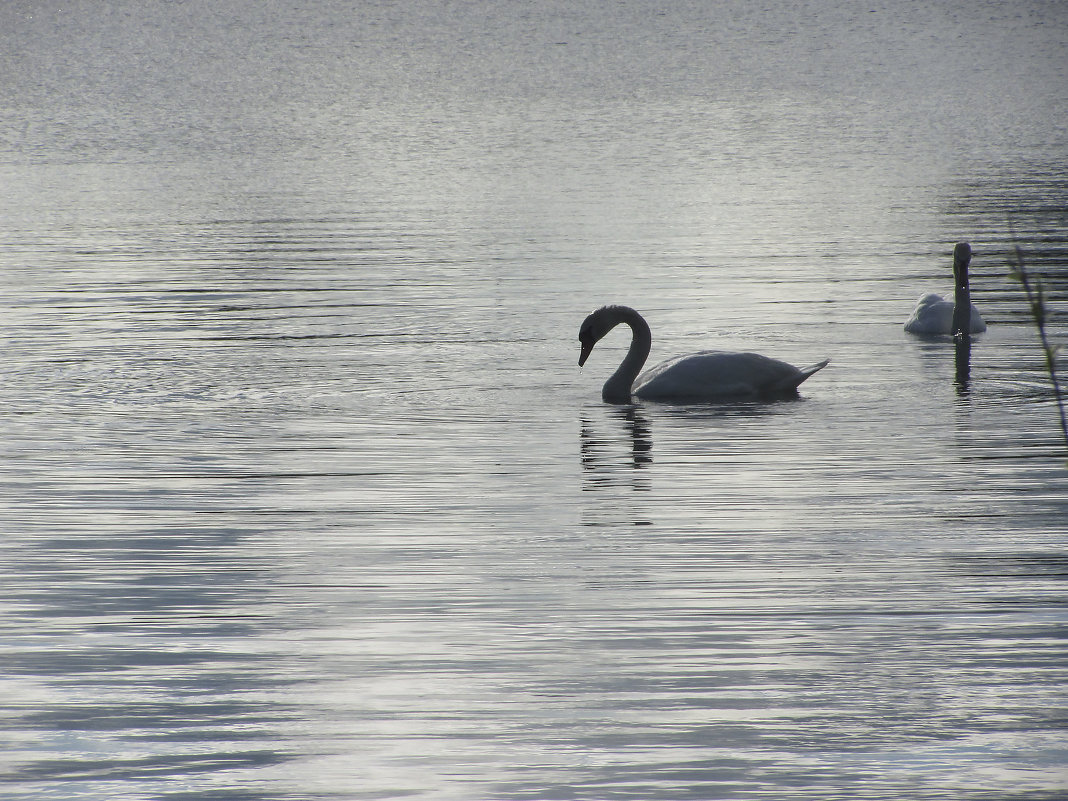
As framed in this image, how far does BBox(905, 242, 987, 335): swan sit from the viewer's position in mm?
16688

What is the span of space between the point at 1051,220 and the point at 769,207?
22.3ft

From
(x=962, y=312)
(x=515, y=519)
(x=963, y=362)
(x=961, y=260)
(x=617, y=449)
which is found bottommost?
(x=515, y=519)

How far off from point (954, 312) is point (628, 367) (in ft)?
14.4

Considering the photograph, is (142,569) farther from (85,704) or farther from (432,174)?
(432,174)

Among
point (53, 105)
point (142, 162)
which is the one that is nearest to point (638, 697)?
point (142, 162)

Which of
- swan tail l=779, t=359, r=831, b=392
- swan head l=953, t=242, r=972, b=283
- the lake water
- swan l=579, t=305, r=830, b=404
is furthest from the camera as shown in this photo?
swan head l=953, t=242, r=972, b=283

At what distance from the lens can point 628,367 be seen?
45.1ft

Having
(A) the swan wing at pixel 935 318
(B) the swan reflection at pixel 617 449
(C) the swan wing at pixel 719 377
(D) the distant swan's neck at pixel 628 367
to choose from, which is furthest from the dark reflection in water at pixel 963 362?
(B) the swan reflection at pixel 617 449

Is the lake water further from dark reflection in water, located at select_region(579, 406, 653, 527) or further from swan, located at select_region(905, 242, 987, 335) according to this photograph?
swan, located at select_region(905, 242, 987, 335)

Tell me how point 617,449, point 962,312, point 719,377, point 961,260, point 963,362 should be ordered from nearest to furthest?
point 617,449, point 719,377, point 963,362, point 962,312, point 961,260

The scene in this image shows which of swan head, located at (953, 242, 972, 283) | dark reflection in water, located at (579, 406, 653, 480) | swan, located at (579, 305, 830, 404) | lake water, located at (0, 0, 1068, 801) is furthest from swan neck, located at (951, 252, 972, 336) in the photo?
dark reflection in water, located at (579, 406, 653, 480)

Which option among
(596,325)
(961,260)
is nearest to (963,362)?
(961,260)

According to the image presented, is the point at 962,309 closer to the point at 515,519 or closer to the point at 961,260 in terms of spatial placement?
the point at 961,260

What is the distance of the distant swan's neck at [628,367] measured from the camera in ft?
44.9
